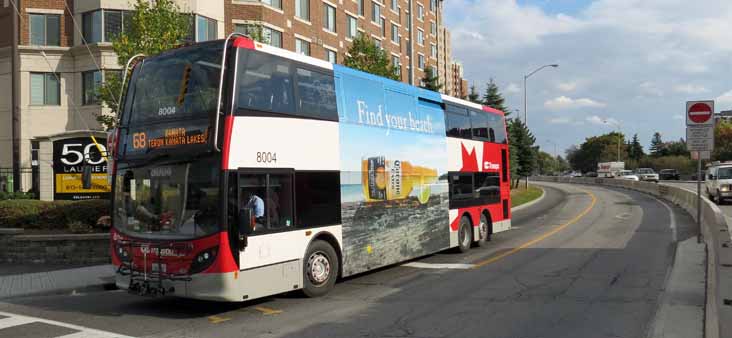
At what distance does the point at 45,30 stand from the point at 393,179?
24877 millimetres

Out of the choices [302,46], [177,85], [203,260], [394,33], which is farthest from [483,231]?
[394,33]

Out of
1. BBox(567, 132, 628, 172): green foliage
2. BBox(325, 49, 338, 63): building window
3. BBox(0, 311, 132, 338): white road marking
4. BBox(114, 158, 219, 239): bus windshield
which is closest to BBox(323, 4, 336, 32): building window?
BBox(325, 49, 338, 63): building window

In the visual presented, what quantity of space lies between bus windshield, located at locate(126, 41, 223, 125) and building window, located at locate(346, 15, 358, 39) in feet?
112

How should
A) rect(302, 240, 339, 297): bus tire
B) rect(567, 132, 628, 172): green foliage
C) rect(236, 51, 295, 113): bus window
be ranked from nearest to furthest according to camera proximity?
rect(236, 51, 295, 113): bus window → rect(302, 240, 339, 297): bus tire → rect(567, 132, 628, 172): green foliage

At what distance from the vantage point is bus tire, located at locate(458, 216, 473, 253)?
49.2 feet

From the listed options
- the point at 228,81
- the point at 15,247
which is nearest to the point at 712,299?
the point at 228,81

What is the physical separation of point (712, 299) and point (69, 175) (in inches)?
709

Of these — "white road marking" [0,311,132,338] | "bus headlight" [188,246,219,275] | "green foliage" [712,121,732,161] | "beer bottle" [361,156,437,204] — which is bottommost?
"white road marking" [0,311,132,338]

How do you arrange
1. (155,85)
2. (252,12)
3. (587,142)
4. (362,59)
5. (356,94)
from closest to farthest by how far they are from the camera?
(155,85) → (356,94) → (362,59) → (252,12) → (587,142)

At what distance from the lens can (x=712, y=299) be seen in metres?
8.29

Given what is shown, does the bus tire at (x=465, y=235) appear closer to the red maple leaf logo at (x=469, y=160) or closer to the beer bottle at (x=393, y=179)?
the red maple leaf logo at (x=469, y=160)

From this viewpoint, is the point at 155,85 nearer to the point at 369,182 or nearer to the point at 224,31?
the point at 369,182

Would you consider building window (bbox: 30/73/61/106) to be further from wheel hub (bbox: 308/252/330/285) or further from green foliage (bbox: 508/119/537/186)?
green foliage (bbox: 508/119/537/186)

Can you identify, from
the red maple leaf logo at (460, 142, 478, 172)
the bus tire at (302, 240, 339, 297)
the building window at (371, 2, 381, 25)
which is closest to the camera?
the bus tire at (302, 240, 339, 297)
